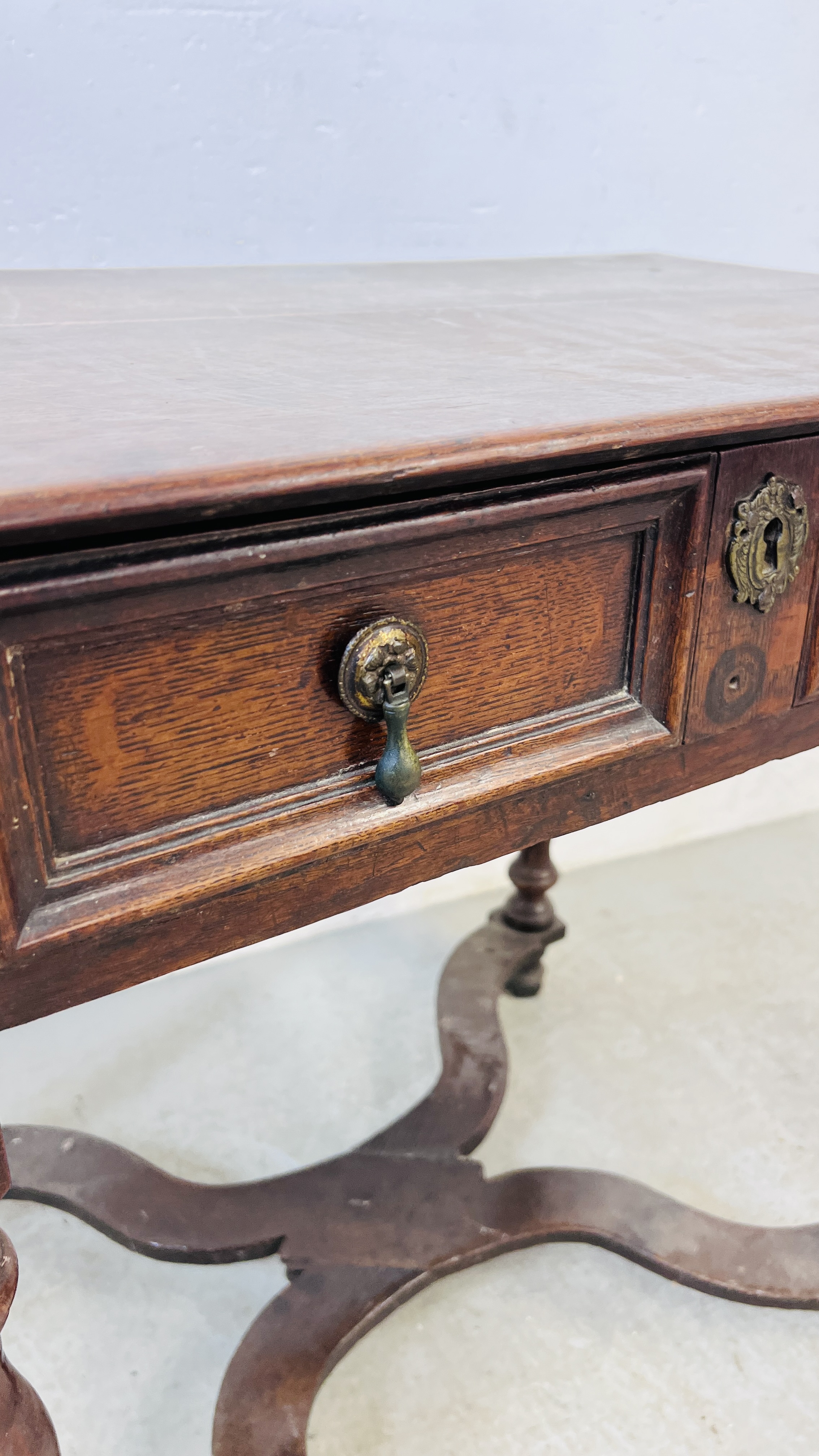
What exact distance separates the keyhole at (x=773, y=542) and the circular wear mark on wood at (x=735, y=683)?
5 centimetres

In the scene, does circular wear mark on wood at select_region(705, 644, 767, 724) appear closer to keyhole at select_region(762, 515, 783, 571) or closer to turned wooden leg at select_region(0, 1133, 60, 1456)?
keyhole at select_region(762, 515, 783, 571)

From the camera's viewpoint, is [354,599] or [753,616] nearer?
[354,599]

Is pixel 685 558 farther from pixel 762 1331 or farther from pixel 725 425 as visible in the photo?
pixel 762 1331

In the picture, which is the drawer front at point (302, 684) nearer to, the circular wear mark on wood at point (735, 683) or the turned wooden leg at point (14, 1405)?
the circular wear mark on wood at point (735, 683)

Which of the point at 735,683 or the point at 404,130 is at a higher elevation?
the point at 404,130

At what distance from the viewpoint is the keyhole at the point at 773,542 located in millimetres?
644

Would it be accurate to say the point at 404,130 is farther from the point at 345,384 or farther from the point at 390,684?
the point at 390,684

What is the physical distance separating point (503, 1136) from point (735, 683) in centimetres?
78

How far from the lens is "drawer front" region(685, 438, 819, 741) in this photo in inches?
24.4

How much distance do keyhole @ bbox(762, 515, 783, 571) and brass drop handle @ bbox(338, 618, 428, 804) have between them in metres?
0.23

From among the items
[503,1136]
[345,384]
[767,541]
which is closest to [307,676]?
[345,384]

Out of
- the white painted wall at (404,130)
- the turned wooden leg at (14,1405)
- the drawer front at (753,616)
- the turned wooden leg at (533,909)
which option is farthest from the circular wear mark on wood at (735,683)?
the white painted wall at (404,130)

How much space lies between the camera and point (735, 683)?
0.69m

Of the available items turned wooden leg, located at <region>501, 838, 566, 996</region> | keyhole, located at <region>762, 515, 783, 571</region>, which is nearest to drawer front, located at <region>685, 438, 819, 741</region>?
keyhole, located at <region>762, 515, 783, 571</region>
